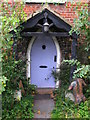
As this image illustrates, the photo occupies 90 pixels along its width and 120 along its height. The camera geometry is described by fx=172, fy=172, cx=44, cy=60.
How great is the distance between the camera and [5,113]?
418 cm

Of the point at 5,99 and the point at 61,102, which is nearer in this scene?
the point at 5,99

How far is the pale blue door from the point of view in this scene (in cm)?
635

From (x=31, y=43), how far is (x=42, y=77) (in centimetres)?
134

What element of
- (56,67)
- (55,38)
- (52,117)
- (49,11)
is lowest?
(52,117)

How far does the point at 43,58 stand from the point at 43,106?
1.94m

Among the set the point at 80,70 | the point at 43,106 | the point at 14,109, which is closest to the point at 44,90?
the point at 43,106

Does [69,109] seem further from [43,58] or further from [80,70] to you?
[43,58]

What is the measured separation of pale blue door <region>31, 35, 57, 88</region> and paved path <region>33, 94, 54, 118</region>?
890 mm

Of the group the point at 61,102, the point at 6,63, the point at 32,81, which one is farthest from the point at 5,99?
the point at 32,81

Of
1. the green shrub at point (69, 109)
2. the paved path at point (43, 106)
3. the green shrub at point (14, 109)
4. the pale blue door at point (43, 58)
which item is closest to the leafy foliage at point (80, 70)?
the green shrub at point (69, 109)

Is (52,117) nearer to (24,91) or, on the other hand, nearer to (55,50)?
(24,91)

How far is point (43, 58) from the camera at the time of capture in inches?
Answer: 251

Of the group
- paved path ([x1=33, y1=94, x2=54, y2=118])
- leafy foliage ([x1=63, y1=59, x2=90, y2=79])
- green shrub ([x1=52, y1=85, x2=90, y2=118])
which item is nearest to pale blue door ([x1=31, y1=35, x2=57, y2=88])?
paved path ([x1=33, y1=94, x2=54, y2=118])

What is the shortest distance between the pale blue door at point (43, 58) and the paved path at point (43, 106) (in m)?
0.89
